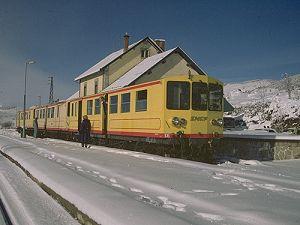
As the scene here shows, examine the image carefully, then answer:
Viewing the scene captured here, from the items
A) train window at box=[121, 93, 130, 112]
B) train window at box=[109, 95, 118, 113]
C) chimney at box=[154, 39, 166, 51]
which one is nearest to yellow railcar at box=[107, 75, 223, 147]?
train window at box=[121, 93, 130, 112]

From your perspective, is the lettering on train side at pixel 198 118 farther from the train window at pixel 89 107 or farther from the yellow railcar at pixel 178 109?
the train window at pixel 89 107

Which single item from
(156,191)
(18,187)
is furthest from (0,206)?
(156,191)

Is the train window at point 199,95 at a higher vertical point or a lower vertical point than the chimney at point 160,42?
lower

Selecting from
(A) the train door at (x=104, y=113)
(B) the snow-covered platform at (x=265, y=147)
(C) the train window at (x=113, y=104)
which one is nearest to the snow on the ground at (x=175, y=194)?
(B) the snow-covered platform at (x=265, y=147)

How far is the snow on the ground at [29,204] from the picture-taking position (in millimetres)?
5008

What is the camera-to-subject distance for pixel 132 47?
3703 cm

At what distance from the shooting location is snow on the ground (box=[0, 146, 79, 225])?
16.4ft

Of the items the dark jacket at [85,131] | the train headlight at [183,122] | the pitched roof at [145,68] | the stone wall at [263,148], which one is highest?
the pitched roof at [145,68]

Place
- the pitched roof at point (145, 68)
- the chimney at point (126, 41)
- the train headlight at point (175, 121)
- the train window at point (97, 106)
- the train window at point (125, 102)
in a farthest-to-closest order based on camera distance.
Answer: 1. the chimney at point (126, 41)
2. the pitched roof at point (145, 68)
3. the train window at point (97, 106)
4. the train window at point (125, 102)
5. the train headlight at point (175, 121)

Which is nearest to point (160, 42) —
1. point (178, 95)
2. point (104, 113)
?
point (104, 113)

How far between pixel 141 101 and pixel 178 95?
177cm

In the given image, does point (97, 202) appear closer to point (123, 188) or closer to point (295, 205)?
point (123, 188)

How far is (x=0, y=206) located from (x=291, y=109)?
37642 millimetres

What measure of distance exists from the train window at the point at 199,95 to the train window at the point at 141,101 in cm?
184
